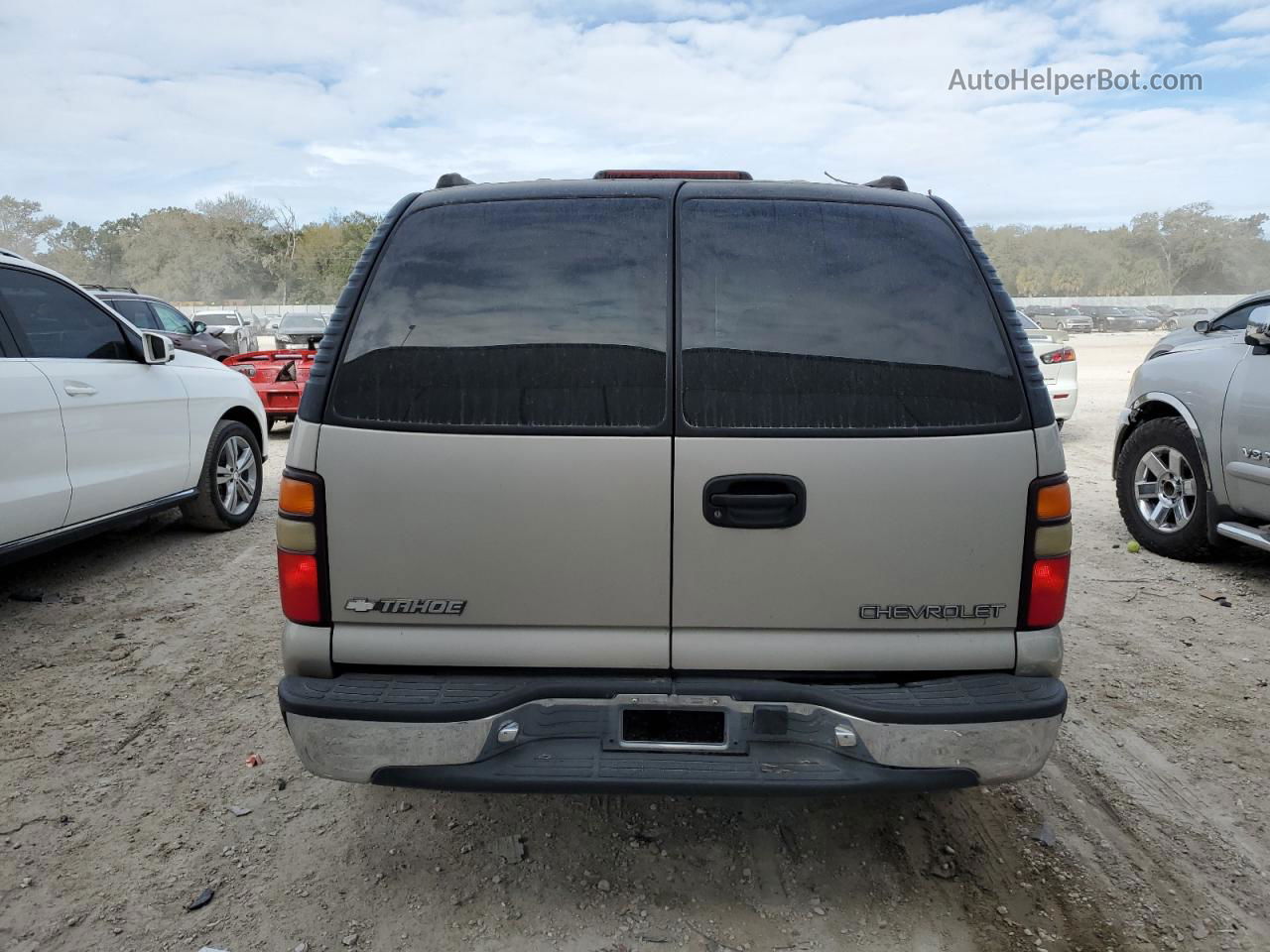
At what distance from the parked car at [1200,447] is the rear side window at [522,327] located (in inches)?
168

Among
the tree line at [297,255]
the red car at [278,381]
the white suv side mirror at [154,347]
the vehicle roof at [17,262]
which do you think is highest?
the tree line at [297,255]

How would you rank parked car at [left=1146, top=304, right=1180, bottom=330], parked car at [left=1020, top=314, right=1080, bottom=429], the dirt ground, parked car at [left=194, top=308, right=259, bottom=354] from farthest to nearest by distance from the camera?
parked car at [left=1146, top=304, right=1180, bottom=330], parked car at [left=194, top=308, right=259, bottom=354], parked car at [left=1020, top=314, right=1080, bottom=429], the dirt ground

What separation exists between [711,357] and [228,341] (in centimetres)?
1958

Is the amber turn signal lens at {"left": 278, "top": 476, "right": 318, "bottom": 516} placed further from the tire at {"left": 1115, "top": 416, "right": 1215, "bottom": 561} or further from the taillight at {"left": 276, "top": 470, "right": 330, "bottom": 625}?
the tire at {"left": 1115, "top": 416, "right": 1215, "bottom": 561}

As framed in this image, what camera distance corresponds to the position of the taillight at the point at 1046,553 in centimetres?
231

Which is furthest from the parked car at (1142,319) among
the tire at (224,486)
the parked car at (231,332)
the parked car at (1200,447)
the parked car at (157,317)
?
the tire at (224,486)

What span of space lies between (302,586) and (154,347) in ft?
13.1

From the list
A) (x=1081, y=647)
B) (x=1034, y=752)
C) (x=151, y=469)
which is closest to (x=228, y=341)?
(x=151, y=469)

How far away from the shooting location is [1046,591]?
2357 mm

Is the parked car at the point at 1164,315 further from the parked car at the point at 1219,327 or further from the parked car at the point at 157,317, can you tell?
the parked car at the point at 157,317

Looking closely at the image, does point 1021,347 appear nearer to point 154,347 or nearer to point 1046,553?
point 1046,553

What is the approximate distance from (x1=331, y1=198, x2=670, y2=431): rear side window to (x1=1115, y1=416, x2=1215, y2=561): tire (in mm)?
4689

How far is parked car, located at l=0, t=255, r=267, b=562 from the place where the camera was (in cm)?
458

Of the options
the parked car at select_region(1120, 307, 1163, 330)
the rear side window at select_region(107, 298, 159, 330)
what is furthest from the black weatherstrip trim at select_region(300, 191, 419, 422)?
the parked car at select_region(1120, 307, 1163, 330)
